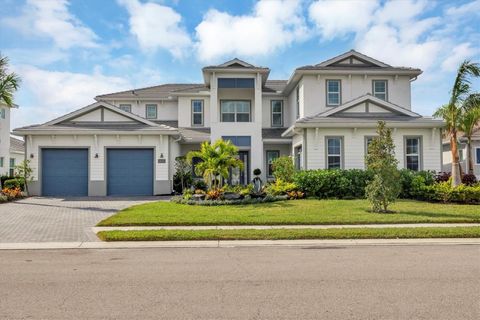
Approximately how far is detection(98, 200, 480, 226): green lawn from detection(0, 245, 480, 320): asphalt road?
3385 mm

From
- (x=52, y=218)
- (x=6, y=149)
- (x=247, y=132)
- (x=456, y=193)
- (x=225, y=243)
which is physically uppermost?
(x=247, y=132)

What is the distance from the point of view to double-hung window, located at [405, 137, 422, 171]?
69.5 ft

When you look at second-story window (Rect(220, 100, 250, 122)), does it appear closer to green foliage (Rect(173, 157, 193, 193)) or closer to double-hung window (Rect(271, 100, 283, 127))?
double-hung window (Rect(271, 100, 283, 127))

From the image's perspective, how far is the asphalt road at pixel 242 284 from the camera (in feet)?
16.3

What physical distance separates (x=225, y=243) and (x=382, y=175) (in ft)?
23.7

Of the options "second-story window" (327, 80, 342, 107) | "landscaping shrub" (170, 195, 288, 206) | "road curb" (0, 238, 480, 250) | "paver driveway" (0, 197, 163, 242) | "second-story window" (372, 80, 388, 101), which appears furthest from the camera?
"second-story window" (372, 80, 388, 101)

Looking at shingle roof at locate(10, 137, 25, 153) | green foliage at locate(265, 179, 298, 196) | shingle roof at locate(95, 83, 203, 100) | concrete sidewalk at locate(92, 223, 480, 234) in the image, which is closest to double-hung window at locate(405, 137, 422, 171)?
green foliage at locate(265, 179, 298, 196)

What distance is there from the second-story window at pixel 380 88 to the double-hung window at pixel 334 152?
17.3 ft

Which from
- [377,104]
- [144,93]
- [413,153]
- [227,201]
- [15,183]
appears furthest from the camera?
[144,93]

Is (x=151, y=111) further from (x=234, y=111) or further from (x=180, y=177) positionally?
(x=180, y=177)

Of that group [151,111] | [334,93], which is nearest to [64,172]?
[151,111]

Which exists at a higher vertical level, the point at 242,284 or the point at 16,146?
the point at 16,146

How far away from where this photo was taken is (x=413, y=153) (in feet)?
69.6

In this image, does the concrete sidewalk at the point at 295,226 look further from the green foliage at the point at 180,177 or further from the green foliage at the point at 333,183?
the green foliage at the point at 180,177
